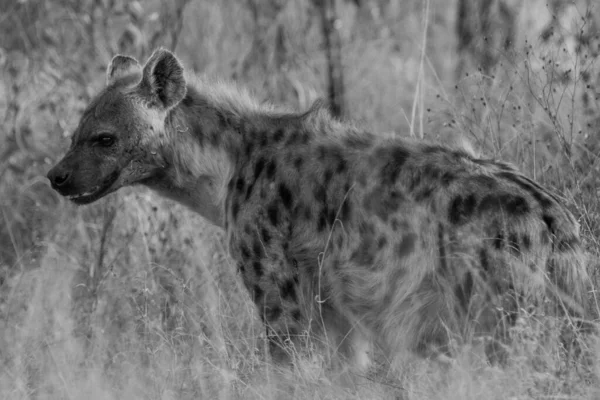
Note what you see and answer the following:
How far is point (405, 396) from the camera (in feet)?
13.2

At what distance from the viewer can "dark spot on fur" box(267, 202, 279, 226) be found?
15.0ft

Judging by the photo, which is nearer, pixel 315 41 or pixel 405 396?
pixel 405 396

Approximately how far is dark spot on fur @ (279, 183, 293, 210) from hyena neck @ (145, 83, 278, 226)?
33 cm

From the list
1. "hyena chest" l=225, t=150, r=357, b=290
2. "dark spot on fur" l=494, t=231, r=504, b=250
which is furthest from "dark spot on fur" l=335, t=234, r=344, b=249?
"dark spot on fur" l=494, t=231, r=504, b=250

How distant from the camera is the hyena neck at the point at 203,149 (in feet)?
16.2

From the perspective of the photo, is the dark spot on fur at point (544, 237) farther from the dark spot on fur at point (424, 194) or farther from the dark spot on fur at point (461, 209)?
the dark spot on fur at point (424, 194)

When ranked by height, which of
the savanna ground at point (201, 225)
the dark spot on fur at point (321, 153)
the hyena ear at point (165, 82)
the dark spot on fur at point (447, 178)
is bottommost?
the savanna ground at point (201, 225)

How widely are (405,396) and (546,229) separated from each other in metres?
0.76

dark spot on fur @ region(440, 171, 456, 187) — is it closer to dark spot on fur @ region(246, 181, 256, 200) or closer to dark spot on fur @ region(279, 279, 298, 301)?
dark spot on fur @ region(279, 279, 298, 301)

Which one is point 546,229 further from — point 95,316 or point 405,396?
point 95,316

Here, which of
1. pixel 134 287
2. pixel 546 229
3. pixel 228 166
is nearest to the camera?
pixel 546 229

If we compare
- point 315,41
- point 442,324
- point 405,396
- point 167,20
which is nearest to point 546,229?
point 442,324

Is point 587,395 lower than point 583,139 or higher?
lower

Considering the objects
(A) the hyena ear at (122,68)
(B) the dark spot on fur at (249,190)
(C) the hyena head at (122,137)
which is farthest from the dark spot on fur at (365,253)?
(A) the hyena ear at (122,68)
